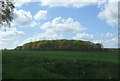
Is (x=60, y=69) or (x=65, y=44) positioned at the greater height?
(x=65, y=44)

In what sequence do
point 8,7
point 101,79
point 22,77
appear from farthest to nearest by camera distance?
point 8,7, point 101,79, point 22,77

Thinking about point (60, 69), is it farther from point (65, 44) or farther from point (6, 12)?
point (65, 44)

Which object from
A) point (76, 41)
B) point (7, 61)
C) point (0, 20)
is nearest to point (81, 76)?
point (7, 61)

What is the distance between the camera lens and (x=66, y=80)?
1738 centimetres

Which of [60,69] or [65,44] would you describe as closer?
[60,69]

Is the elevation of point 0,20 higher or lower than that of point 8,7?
lower

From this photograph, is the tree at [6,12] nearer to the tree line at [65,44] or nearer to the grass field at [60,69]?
the grass field at [60,69]

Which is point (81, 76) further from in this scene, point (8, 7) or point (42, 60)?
point (8, 7)

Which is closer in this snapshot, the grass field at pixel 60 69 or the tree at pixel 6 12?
the grass field at pixel 60 69

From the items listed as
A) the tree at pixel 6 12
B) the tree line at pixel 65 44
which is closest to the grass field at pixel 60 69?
the tree at pixel 6 12

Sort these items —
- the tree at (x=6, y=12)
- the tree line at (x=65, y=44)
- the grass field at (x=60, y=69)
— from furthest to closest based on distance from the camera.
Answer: the tree line at (x=65, y=44), the tree at (x=6, y=12), the grass field at (x=60, y=69)

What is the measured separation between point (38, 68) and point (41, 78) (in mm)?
2402

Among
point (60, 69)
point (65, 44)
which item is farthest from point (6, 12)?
point (65, 44)

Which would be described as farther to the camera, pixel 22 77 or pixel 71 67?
pixel 71 67
